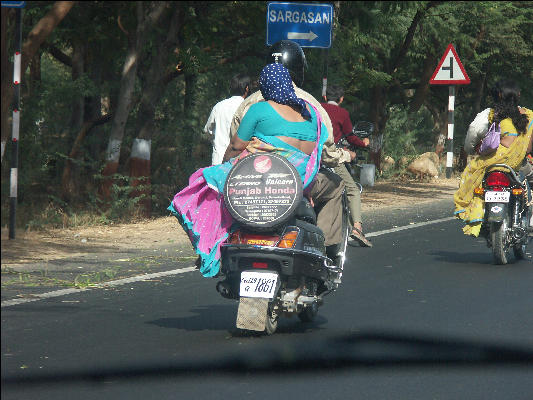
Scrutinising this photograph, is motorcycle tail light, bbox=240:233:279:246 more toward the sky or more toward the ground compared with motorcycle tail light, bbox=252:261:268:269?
more toward the sky

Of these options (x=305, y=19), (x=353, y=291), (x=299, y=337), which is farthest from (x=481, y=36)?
(x=305, y=19)

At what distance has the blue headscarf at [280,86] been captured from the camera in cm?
580

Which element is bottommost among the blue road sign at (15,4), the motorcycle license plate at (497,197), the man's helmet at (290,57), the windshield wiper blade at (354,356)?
the windshield wiper blade at (354,356)

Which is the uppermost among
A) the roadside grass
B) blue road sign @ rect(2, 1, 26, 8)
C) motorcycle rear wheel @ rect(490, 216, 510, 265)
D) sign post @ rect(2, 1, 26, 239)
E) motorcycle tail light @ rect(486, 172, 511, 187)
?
blue road sign @ rect(2, 1, 26, 8)

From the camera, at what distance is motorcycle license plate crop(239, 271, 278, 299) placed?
589 centimetres

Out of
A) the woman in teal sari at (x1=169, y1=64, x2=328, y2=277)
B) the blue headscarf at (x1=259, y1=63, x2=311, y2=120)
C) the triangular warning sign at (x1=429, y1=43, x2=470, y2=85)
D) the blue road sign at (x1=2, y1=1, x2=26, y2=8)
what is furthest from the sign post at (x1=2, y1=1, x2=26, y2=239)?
the triangular warning sign at (x1=429, y1=43, x2=470, y2=85)

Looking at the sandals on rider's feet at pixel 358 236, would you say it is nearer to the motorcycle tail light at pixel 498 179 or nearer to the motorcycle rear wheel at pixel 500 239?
the motorcycle rear wheel at pixel 500 239

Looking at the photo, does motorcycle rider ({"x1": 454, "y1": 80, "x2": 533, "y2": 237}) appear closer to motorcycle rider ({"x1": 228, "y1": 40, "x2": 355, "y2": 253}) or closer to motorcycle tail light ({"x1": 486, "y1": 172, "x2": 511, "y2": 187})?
motorcycle tail light ({"x1": 486, "y1": 172, "x2": 511, "y2": 187})

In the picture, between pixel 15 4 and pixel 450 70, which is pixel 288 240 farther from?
pixel 450 70

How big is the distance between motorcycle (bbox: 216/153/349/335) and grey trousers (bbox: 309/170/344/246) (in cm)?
11

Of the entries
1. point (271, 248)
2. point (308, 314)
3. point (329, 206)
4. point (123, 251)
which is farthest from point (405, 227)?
point (271, 248)

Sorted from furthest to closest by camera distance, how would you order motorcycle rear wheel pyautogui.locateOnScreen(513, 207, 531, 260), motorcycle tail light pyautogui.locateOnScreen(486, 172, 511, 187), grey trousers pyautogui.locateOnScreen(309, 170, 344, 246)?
1. motorcycle rear wheel pyautogui.locateOnScreen(513, 207, 531, 260)
2. motorcycle tail light pyautogui.locateOnScreen(486, 172, 511, 187)
3. grey trousers pyautogui.locateOnScreen(309, 170, 344, 246)

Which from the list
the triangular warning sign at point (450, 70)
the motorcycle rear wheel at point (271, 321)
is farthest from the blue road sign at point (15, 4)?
the triangular warning sign at point (450, 70)

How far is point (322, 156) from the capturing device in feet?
19.9
